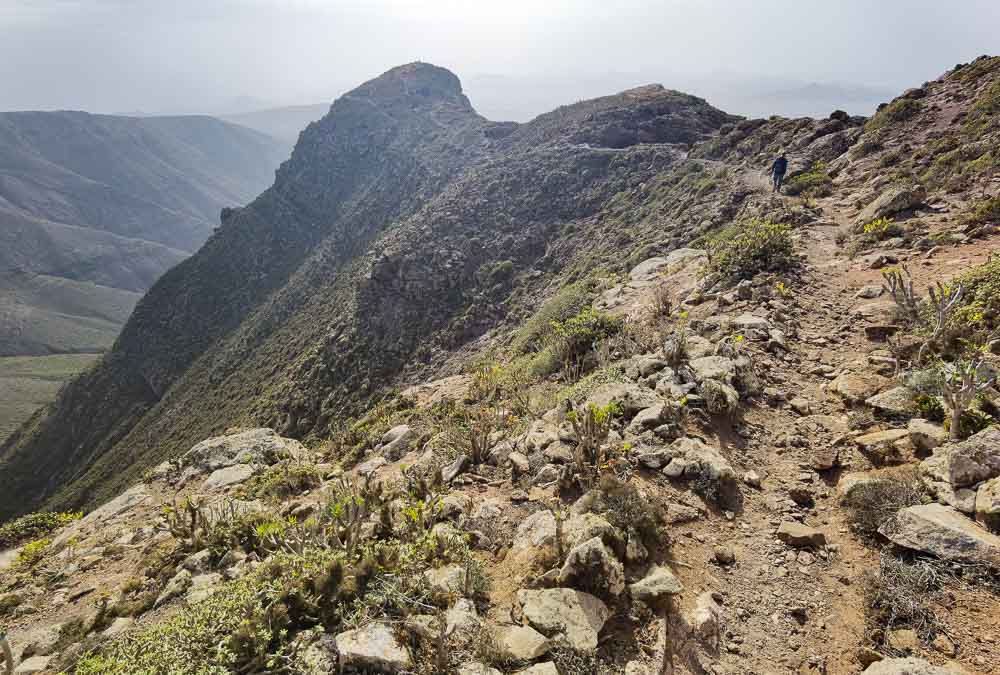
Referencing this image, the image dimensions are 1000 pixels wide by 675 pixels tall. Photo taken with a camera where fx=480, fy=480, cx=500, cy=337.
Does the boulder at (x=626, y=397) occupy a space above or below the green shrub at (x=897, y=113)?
below

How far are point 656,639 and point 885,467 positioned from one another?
11.8ft

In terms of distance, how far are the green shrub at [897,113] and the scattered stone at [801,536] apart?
2517 cm

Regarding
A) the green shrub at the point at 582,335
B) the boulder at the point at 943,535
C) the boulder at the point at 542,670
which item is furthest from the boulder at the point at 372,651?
the green shrub at the point at 582,335

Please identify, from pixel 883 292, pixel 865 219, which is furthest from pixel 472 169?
pixel 883 292

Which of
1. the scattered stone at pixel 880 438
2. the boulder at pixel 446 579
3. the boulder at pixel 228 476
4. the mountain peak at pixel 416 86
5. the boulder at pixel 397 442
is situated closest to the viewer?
the boulder at pixel 446 579

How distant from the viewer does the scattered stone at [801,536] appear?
4797 mm

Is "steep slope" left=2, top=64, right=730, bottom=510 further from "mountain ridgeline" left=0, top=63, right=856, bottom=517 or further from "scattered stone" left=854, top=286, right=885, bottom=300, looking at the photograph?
"scattered stone" left=854, top=286, right=885, bottom=300

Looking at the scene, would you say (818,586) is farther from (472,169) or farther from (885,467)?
(472,169)

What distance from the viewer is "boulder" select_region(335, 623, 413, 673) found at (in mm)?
3598

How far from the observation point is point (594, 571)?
421 centimetres

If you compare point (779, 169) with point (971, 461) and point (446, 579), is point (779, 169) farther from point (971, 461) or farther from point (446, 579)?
point (446, 579)

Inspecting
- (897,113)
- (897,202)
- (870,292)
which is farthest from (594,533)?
(897,113)

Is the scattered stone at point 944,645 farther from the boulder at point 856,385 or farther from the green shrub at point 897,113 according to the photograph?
the green shrub at point 897,113

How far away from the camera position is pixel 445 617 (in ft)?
13.0
